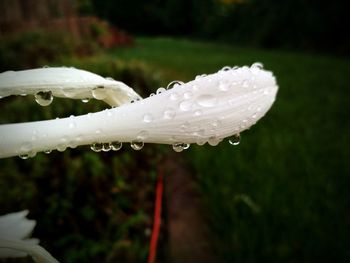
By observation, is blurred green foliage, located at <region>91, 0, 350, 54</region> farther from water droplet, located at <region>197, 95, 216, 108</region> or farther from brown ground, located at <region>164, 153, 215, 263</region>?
water droplet, located at <region>197, 95, 216, 108</region>

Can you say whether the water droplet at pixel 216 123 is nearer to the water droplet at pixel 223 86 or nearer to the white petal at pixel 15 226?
the water droplet at pixel 223 86

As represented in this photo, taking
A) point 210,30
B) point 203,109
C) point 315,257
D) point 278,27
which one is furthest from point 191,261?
point 210,30

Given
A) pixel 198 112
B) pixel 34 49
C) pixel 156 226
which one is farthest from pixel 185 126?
pixel 34 49

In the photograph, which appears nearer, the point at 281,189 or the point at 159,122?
the point at 159,122

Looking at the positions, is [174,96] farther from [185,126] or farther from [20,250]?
[20,250]

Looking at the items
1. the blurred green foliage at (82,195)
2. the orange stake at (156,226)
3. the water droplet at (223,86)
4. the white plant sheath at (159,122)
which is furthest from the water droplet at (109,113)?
the orange stake at (156,226)

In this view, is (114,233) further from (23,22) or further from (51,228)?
(23,22)
